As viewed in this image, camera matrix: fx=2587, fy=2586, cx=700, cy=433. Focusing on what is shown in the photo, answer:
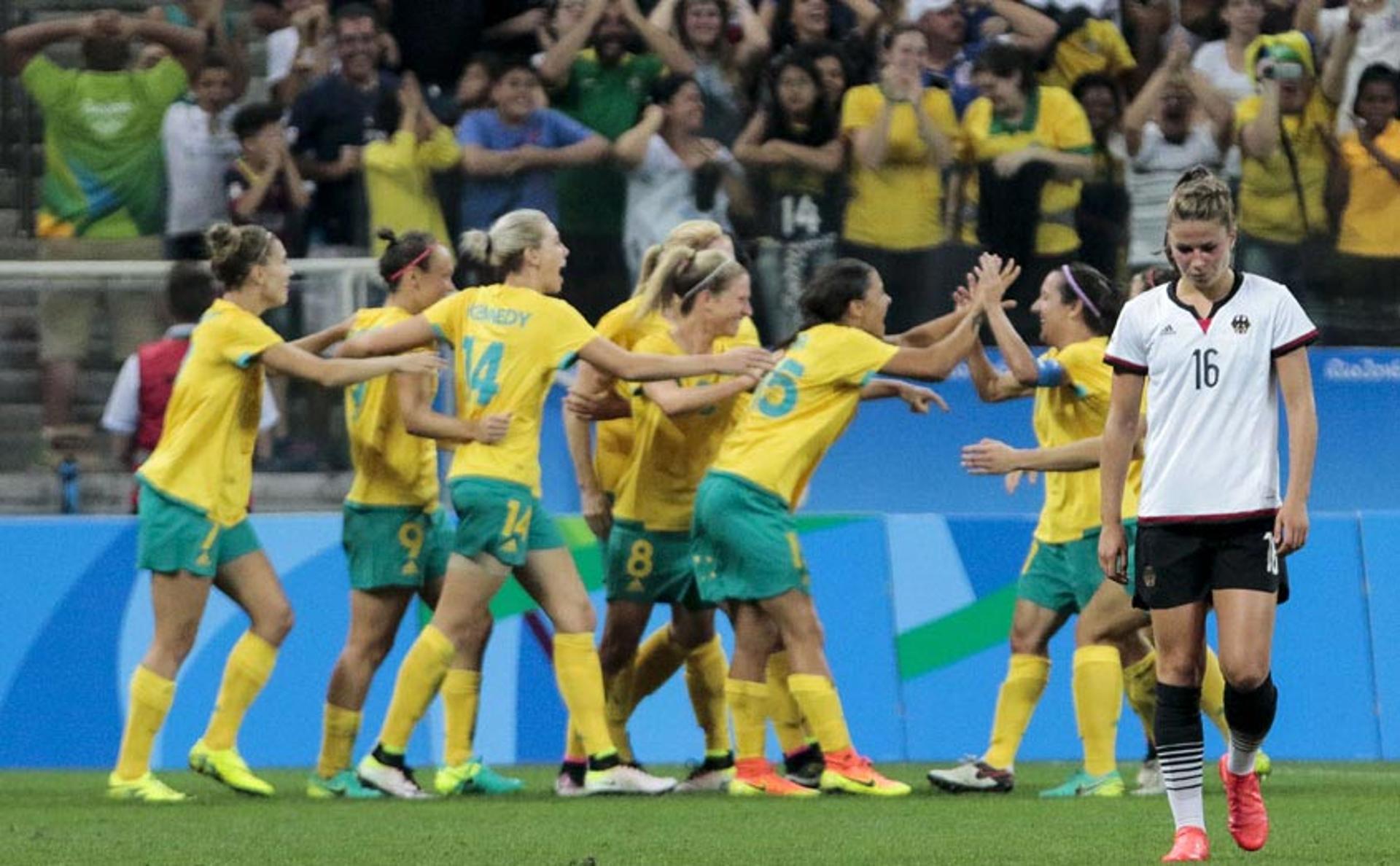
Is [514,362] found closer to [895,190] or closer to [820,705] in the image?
[820,705]

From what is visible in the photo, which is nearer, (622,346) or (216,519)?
(216,519)

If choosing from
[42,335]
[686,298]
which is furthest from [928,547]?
[42,335]

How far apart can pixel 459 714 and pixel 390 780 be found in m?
0.40

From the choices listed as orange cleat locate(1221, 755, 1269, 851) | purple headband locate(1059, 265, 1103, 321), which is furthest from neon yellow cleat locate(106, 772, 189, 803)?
orange cleat locate(1221, 755, 1269, 851)

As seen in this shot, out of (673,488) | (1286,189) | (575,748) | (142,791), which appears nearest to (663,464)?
(673,488)

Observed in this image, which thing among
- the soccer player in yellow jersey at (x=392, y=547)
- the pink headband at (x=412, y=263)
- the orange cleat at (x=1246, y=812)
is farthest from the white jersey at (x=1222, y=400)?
the pink headband at (x=412, y=263)

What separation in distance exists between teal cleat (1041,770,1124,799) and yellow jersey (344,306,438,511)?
2.77 meters

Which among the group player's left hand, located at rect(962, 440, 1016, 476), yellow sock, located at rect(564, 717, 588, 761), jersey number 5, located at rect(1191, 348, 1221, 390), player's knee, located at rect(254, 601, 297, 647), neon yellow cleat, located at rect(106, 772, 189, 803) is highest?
jersey number 5, located at rect(1191, 348, 1221, 390)

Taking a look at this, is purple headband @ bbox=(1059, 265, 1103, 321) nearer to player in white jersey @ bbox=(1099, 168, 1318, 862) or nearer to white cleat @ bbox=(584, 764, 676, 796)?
white cleat @ bbox=(584, 764, 676, 796)

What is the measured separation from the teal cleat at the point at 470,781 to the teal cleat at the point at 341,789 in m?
0.26

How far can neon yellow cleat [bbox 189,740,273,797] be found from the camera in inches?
401

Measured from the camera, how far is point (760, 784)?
33.1 ft

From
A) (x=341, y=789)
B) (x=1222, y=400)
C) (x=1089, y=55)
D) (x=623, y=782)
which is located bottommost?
(x=341, y=789)

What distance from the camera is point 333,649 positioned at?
1232 centimetres
